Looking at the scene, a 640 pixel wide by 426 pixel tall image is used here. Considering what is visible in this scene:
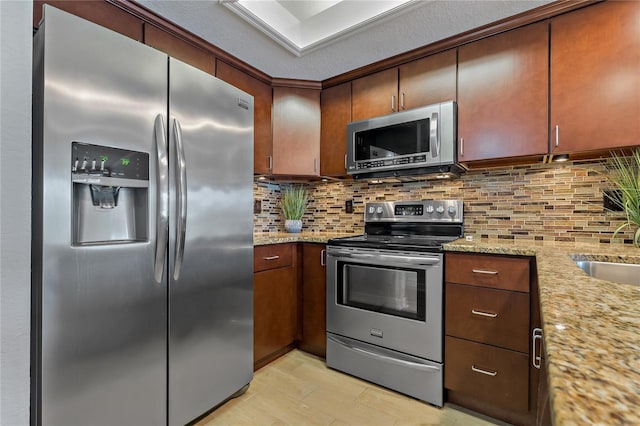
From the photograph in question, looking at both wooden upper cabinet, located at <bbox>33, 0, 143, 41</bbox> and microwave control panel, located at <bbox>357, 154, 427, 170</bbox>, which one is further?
microwave control panel, located at <bbox>357, 154, 427, 170</bbox>

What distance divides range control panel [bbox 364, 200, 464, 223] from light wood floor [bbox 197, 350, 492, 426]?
122cm

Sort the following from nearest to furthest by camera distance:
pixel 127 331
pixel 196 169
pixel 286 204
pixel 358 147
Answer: pixel 127 331, pixel 196 169, pixel 358 147, pixel 286 204

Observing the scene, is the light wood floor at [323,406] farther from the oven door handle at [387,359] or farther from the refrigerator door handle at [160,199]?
the refrigerator door handle at [160,199]

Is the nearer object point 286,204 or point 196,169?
point 196,169

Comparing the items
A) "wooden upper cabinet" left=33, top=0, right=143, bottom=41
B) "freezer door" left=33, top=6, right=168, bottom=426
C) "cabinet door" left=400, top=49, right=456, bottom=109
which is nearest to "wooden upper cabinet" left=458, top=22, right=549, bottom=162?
"cabinet door" left=400, top=49, right=456, bottom=109

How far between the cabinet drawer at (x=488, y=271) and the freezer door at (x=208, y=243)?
1205 mm

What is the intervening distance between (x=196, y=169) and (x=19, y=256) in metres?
0.88

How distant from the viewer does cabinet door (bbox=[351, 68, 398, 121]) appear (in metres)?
2.31

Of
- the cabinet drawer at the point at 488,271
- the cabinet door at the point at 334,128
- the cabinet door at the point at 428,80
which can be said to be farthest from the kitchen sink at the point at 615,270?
the cabinet door at the point at 334,128

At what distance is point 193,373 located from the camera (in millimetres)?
1540

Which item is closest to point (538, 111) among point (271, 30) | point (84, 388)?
point (271, 30)

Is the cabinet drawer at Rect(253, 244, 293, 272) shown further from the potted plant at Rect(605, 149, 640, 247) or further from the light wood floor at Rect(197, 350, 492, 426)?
the potted plant at Rect(605, 149, 640, 247)

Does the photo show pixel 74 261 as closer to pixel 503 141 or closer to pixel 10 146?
pixel 10 146

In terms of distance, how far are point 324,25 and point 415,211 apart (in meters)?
1.49
